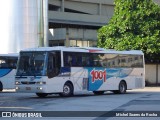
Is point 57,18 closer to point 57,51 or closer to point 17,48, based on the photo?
point 17,48

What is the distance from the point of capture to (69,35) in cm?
7412

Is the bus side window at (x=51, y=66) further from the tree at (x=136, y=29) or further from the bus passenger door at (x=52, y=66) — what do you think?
the tree at (x=136, y=29)

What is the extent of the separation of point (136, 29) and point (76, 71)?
18229 mm

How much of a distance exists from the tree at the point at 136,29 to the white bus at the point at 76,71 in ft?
33.4

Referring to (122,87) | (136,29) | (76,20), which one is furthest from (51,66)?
(76,20)

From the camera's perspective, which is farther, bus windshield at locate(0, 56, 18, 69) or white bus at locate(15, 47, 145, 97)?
bus windshield at locate(0, 56, 18, 69)

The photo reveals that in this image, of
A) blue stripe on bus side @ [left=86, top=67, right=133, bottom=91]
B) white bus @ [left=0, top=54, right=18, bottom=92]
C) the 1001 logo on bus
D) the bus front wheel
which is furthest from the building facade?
the 1001 logo on bus

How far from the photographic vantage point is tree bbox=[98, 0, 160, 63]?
47000 millimetres

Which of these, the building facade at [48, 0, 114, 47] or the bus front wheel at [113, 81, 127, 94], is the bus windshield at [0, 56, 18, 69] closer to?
the bus front wheel at [113, 81, 127, 94]

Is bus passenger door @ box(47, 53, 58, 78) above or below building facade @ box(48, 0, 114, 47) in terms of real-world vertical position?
below

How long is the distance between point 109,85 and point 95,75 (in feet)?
5.76

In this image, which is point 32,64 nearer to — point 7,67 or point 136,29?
point 7,67

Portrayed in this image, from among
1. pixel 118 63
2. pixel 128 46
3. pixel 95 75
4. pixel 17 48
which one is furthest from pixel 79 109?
pixel 17 48

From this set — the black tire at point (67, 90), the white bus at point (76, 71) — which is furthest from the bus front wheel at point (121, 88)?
the black tire at point (67, 90)
